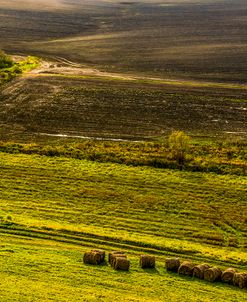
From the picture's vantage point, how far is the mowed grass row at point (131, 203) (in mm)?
38719

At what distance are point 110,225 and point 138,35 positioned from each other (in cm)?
9151

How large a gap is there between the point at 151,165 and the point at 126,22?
333 feet

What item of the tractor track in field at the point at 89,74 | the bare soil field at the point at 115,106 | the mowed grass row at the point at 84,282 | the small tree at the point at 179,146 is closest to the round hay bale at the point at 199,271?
the mowed grass row at the point at 84,282

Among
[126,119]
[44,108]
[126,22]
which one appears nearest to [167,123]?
[126,119]

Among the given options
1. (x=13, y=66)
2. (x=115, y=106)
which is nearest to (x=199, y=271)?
(x=115, y=106)

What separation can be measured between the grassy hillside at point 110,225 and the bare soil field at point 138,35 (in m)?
43.4

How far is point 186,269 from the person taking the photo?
1300 inches

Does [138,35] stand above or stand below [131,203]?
above

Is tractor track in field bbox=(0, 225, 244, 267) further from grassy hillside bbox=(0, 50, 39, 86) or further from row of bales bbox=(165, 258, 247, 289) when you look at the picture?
grassy hillside bbox=(0, 50, 39, 86)

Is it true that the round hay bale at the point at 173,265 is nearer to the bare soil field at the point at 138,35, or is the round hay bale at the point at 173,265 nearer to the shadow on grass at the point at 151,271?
the shadow on grass at the point at 151,271

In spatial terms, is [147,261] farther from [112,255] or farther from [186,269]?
[186,269]

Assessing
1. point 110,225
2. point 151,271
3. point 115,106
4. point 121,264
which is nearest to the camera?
point 121,264

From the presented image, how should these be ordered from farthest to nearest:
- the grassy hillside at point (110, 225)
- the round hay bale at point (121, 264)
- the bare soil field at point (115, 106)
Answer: the bare soil field at point (115, 106) → the round hay bale at point (121, 264) → the grassy hillside at point (110, 225)

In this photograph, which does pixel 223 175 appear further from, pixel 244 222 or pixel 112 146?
pixel 112 146
